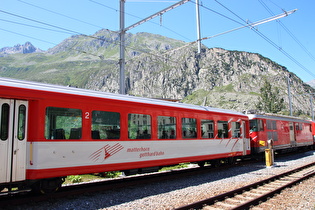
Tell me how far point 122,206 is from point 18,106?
12.3 feet

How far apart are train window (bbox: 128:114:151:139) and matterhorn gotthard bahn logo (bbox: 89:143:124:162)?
0.69m

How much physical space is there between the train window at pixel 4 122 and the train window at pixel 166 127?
5408mm

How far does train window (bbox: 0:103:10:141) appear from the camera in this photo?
261 inches

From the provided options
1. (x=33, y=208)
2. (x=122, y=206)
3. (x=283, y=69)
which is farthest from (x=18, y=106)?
(x=283, y=69)

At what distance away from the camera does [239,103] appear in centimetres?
15988

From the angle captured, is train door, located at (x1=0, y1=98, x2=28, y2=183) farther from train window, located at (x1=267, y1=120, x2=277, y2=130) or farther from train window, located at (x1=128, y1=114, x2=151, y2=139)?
train window, located at (x1=267, y1=120, x2=277, y2=130)

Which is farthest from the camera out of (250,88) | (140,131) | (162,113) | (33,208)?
(250,88)

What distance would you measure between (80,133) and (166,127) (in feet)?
12.6

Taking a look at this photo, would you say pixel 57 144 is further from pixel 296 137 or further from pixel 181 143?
pixel 296 137

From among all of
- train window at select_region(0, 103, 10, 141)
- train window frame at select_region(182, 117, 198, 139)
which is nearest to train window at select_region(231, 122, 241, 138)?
train window frame at select_region(182, 117, 198, 139)

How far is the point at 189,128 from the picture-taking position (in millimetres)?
11906

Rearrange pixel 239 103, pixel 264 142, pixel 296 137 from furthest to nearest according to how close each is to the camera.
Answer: pixel 239 103, pixel 296 137, pixel 264 142

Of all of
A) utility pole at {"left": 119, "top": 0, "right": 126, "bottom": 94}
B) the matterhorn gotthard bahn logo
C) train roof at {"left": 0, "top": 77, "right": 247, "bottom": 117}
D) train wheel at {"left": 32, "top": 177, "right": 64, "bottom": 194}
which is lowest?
train wheel at {"left": 32, "top": 177, "right": 64, "bottom": 194}

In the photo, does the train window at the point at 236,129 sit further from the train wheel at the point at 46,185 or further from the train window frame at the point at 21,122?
the train window frame at the point at 21,122
